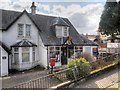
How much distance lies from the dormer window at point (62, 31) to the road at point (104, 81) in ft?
36.3

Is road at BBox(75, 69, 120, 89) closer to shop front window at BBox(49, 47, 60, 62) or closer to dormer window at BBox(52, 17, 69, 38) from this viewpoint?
shop front window at BBox(49, 47, 60, 62)

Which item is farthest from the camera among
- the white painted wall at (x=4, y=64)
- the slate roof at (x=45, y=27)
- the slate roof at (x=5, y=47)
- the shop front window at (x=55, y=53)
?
the shop front window at (x=55, y=53)

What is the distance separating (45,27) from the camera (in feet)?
83.0

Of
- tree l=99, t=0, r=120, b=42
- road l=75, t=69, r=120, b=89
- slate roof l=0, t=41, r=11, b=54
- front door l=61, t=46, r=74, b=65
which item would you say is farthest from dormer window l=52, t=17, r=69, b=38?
road l=75, t=69, r=120, b=89

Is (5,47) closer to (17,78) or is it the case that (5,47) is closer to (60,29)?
(17,78)

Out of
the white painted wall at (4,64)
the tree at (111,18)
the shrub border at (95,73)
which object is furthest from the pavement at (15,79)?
the tree at (111,18)

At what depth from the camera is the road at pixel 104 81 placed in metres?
11.9

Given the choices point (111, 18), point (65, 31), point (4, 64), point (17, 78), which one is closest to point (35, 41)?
point (65, 31)

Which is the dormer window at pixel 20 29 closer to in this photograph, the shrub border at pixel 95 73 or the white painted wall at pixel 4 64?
the white painted wall at pixel 4 64

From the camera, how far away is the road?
468 inches

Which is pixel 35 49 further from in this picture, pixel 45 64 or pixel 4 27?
pixel 4 27

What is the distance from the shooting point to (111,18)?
20156mm

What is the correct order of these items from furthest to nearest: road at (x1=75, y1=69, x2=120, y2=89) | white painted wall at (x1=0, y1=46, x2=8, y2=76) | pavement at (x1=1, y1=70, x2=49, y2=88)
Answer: white painted wall at (x1=0, y1=46, x2=8, y2=76)
pavement at (x1=1, y1=70, x2=49, y2=88)
road at (x1=75, y1=69, x2=120, y2=89)

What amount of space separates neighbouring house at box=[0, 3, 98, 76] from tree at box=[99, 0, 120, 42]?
18.6 feet
